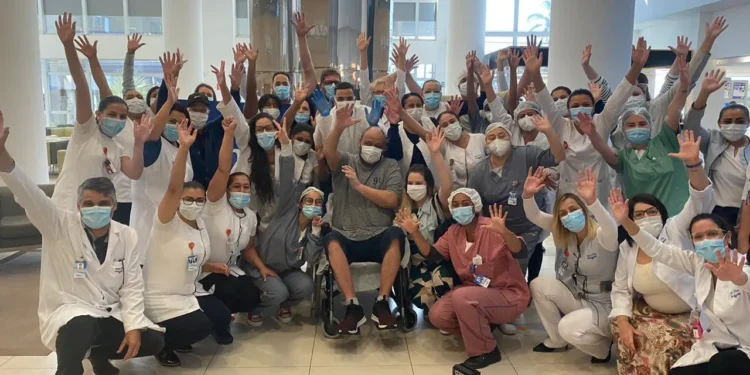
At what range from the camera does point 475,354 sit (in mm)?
3283

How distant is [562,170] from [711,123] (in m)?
10.1

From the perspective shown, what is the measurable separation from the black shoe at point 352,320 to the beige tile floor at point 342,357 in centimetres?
15

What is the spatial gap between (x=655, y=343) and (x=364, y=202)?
1934 millimetres

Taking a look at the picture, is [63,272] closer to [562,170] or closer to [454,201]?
[454,201]

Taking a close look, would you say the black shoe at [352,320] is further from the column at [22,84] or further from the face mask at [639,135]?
the column at [22,84]

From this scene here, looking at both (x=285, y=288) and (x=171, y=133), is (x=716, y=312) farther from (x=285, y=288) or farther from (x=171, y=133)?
(x=171, y=133)

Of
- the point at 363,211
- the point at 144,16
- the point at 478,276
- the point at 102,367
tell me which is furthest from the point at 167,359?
the point at 144,16

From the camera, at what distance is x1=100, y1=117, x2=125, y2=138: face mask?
134 inches

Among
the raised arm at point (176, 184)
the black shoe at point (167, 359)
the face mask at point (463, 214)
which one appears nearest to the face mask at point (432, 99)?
the face mask at point (463, 214)

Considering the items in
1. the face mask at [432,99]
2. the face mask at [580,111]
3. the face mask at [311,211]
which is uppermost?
the face mask at [432,99]

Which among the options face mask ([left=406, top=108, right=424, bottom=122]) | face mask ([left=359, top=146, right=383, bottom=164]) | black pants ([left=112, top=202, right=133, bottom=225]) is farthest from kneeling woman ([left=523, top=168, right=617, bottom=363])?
black pants ([left=112, top=202, right=133, bottom=225])

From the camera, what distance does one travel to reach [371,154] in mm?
3803

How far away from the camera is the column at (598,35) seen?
5539 millimetres

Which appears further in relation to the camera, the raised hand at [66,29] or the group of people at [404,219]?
the raised hand at [66,29]
